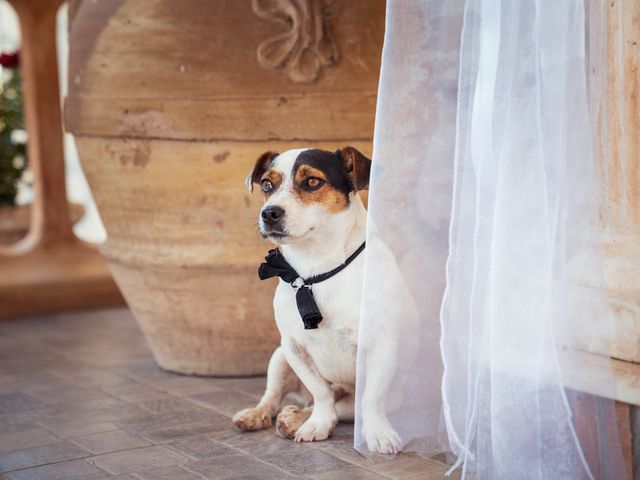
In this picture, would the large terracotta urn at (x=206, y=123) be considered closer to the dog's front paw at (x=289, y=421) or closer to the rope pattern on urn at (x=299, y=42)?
the rope pattern on urn at (x=299, y=42)

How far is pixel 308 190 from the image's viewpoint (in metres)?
2.60

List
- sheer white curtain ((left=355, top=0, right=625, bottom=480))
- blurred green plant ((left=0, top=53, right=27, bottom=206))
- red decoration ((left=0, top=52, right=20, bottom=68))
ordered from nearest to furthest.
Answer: sheer white curtain ((left=355, top=0, right=625, bottom=480)) < red decoration ((left=0, top=52, right=20, bottom=68)) < blurred green plant ((left=0, top=53, right=27, bottom=206))

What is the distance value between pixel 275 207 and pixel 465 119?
53 cm

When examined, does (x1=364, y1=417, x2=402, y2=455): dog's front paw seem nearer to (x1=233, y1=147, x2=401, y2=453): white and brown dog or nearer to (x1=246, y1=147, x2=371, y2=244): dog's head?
(x1=233, y1=147, x2=401, y2=453): white and brown dog

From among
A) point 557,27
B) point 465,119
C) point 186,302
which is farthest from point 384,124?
point 186,302

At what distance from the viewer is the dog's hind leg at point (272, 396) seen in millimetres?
2844

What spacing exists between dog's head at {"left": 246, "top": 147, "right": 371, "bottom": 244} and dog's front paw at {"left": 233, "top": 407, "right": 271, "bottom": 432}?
21.8 inches

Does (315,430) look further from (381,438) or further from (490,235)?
(490,235)

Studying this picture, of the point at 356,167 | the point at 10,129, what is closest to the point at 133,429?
the point at 356,167

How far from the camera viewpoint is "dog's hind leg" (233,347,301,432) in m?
2.84

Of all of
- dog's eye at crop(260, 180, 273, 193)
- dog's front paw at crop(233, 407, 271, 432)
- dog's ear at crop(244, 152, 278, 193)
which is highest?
dog's ear at crop(244, 152, 278, 193)

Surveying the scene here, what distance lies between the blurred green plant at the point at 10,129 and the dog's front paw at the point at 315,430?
353 cm

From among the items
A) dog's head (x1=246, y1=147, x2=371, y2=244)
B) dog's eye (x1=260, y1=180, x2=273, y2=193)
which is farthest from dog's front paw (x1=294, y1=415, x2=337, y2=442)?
dog's eye (x1=260, y1=180, x2=273, y2=193)

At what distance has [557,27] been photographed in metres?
2.13
